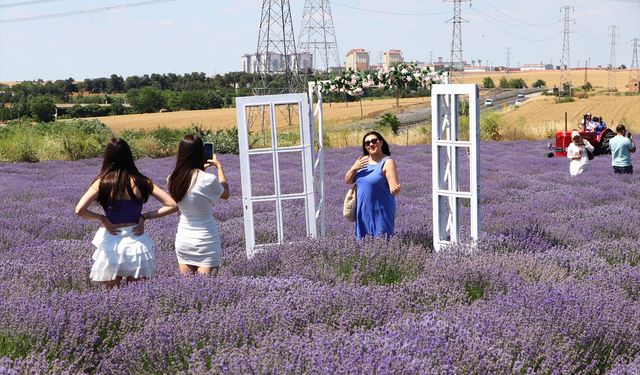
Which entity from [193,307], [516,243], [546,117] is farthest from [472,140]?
[546,117]

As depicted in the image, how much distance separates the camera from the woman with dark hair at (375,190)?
21.0 feet

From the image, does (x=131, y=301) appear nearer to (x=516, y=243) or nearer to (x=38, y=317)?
(x=38, y=317)

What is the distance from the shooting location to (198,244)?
5246 mm

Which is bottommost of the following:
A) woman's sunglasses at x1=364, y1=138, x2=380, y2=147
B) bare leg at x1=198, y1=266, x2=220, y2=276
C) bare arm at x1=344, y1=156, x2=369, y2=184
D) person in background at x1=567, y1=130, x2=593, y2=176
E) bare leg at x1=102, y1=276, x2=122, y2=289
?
person in background at x1=567, y1=130, x2=593, y2=176

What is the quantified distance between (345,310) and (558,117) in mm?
44924

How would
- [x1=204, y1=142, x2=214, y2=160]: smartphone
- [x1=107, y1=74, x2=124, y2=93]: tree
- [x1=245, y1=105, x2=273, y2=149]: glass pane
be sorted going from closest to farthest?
[x1=204, y1=142, x2=214, y2=160]: smartphone, [x1=245, y1=105, x2=273, y2=149]: glass pane, [x1=107, y1=74, x2=124, y2=93]: tree

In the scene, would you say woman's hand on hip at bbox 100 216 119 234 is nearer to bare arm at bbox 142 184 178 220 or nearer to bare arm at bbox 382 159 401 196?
bare arm at bbox 142 184 178 220

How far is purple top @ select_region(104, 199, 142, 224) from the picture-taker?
4.82m

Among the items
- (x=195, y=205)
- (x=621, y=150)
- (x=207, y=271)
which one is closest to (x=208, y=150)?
(x=195, y=205)

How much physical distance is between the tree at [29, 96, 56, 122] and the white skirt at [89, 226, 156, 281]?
61.3 meters

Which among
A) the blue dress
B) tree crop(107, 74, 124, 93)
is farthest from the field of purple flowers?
tree crop(107, 74, 124, 93)

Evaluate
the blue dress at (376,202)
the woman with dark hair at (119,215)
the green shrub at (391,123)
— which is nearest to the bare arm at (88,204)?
the woman with dark hair at (119,215)

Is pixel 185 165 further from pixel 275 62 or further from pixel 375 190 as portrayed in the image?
pixel 275 62

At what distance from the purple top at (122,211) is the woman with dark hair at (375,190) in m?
2.05
